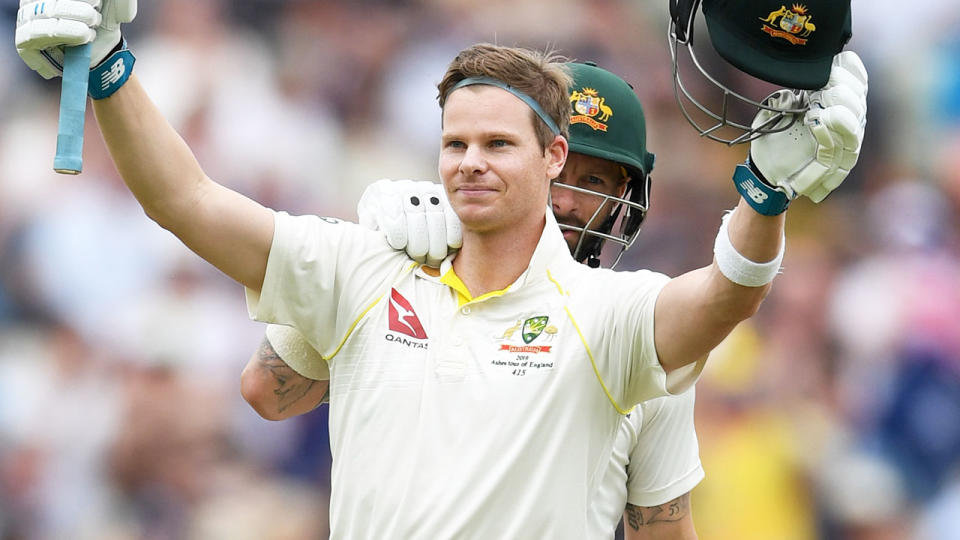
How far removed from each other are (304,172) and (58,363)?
1.48 m

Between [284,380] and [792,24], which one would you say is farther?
[284,380]

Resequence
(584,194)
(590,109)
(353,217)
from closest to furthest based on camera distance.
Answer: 1. (584,194)
2. (590,109)
3. (353,217)

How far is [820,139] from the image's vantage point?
2471mm

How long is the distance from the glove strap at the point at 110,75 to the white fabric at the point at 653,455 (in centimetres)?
172

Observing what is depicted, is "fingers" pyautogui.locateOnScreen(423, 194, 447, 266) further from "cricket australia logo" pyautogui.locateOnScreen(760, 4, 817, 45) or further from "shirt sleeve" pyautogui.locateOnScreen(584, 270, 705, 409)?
"cricket australia logo" pyautogui.locateOnScreen(760, 4, 817, 45)

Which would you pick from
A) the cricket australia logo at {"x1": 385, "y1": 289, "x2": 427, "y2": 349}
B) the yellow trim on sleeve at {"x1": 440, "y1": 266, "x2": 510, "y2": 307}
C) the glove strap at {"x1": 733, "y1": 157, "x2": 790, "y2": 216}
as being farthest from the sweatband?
the glove strap at {"x1": 733, "y1": 157, "x2": 790, "y2": 216}

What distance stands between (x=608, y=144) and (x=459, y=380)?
1.35 metres

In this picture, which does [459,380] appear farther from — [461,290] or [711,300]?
[711,300]

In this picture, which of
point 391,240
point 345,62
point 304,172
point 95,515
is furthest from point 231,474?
point 391,240

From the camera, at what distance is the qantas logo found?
3.00 metres

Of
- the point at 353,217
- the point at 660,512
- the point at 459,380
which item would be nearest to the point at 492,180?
the point at 459,380

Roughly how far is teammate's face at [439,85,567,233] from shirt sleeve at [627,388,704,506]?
94cm

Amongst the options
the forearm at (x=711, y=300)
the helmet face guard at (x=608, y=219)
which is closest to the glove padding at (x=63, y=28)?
the forearm at (x=711, y=300)

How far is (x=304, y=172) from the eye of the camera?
6289 millimetres
